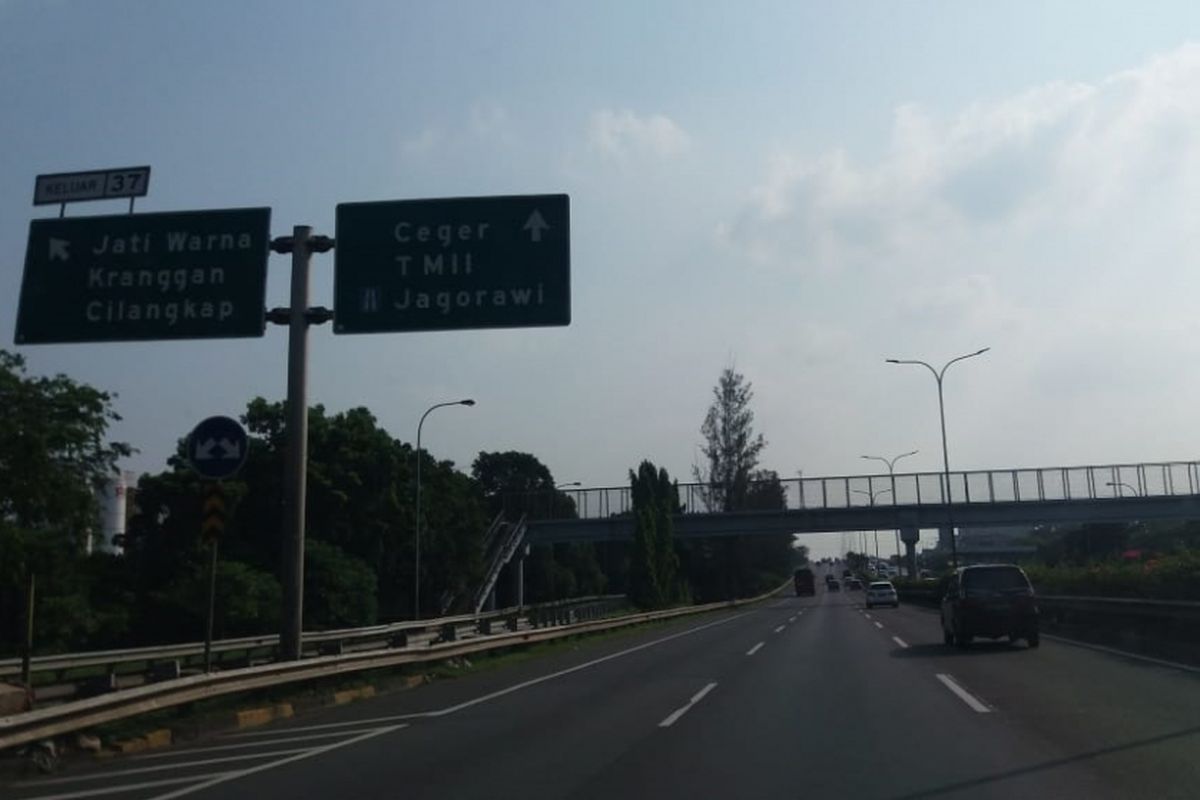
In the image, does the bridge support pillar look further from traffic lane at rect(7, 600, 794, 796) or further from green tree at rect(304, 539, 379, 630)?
traffic lane at rect(7, 600, 794, 796)

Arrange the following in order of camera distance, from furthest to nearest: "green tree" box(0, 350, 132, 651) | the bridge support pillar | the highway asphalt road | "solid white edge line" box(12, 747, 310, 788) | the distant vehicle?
the distant vehicle < the bridge support pillar < "green tree" box(0, 350, 132, 651) < "solid white edge line" box(12, 747, 310, 788) < the highway asphalt road

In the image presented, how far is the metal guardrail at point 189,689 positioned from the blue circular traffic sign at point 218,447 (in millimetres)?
2736

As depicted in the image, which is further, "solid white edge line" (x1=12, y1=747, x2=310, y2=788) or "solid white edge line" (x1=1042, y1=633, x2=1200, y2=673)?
"solid white edge line" (x1=1042, y1=633, x2=1200, y2=673)

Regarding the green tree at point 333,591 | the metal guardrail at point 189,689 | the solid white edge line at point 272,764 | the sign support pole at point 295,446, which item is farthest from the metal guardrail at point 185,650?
the green tree at point 333,591

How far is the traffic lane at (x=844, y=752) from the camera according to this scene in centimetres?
998

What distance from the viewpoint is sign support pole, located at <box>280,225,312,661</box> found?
62.3 ft

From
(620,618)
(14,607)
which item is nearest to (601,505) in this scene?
(620,618)

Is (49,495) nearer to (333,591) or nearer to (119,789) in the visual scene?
(333,591)

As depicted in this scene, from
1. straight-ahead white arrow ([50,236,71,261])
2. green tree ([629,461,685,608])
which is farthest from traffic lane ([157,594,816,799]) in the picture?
green tree ([629,461,685,608])

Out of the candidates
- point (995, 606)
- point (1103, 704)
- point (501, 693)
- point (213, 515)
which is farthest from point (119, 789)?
point (995, 606)

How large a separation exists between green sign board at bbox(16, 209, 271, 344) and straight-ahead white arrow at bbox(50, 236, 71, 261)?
0.05 feet

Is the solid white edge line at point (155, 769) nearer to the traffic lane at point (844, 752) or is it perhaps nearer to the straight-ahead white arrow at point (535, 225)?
the traffic lane at point (844, 752)

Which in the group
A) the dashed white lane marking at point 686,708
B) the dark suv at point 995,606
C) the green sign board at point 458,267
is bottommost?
the dashed white lane marking at point 686,708

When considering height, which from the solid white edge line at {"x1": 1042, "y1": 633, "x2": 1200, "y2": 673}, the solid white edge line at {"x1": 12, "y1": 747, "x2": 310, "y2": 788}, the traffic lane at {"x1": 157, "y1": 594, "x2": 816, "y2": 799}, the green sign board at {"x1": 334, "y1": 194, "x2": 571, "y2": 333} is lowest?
the solid white edge line at {"x1": 12, "y1": 747, "x2": 310, "y2": 788}
